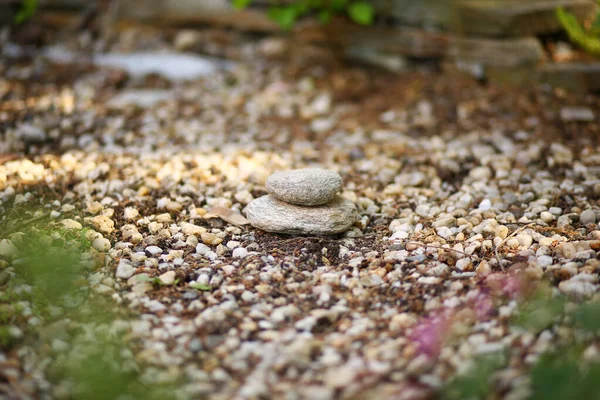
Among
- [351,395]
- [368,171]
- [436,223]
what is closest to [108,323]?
[351,395]

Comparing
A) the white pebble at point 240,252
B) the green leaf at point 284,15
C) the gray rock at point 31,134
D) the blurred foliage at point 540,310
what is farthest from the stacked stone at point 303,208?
the green leaf at point 284,15

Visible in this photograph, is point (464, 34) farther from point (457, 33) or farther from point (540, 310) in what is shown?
point (540, 310)

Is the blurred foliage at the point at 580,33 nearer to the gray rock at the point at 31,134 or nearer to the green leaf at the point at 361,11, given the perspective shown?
the green leaf at the point at 361,11

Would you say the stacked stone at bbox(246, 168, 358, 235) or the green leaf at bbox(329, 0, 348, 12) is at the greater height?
the green leaf at bbox(329, 0, 348, 12)

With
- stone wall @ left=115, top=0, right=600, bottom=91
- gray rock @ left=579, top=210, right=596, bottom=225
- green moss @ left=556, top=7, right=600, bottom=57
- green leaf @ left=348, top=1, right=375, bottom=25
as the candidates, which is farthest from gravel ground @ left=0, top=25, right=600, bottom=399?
green leaf @ left=348, top=1, right=375, bottom=25

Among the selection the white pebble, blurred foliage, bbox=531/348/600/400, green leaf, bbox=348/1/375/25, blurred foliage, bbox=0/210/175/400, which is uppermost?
green leaf, bbox=348/1/375/25

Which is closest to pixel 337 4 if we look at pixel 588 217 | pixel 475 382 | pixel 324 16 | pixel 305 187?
pixel 324 16

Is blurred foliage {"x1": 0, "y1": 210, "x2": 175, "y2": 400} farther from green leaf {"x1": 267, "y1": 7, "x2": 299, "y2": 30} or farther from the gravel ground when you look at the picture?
green leaf {"x1": 267, "y1": 7, "x2": 299, "y2": 30}
